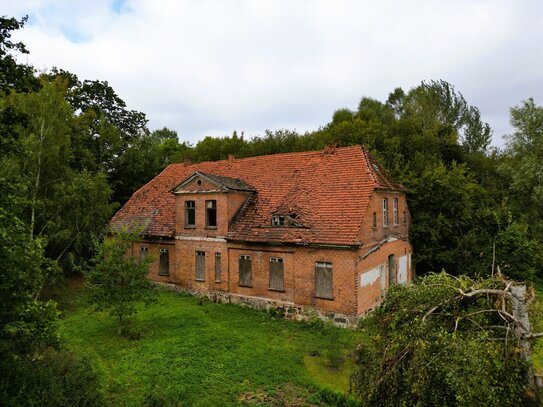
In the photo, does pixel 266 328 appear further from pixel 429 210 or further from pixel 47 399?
pixel 429 210

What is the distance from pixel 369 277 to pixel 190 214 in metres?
11.0

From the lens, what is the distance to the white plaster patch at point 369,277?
17.2m

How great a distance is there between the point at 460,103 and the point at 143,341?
4095 cm

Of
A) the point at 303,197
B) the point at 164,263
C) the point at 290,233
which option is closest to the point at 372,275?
the point at 290,233

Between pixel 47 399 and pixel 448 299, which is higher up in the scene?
pixel 448 299

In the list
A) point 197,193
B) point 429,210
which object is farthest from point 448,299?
point 429,210

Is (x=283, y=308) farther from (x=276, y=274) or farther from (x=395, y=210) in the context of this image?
(x=395, y=210)

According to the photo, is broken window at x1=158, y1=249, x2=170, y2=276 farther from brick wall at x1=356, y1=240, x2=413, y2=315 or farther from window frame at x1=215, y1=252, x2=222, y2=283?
brick wall at x1=356, y1=240, x2=413, y2=315

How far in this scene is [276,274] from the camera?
62.4ft

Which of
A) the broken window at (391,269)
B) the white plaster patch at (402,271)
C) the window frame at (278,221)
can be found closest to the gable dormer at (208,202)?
the window frame at (278,221)

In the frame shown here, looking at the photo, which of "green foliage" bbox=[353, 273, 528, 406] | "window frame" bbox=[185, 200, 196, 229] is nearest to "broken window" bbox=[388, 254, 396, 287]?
"window frame" bbox=[185, 200, 196, 229]

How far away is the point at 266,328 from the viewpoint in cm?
1672

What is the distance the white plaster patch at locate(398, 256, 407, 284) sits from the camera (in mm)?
22078

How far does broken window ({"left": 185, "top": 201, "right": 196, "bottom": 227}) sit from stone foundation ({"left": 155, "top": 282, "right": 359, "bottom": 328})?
402 centimetres
